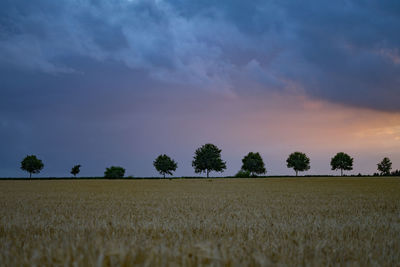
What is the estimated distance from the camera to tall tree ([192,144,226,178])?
87.6 metres

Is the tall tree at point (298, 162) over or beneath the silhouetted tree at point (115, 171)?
over

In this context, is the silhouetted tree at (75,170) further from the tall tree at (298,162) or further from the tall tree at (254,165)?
the tall tree at (298,162)

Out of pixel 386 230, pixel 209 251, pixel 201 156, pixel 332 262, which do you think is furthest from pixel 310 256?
pixel 201 156

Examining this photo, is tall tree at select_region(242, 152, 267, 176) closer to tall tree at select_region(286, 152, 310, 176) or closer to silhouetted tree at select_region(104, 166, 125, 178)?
tall tree at select_region(286, 152, 310, 176)

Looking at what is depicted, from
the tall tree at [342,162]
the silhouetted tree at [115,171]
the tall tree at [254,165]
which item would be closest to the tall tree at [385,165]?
the tall tree at [342,162]

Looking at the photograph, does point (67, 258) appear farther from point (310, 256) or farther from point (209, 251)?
point (310, 256)

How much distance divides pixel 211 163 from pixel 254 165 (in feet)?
48.3

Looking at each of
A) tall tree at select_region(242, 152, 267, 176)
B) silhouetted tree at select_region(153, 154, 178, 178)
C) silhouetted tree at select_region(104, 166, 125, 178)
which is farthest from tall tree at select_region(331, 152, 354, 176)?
silhouetted tree at select_region(104, 166, 125, 178)

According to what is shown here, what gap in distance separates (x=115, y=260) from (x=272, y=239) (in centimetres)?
228

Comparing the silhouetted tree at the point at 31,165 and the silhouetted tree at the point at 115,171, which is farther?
the silhouetted tree at the point at 115,171

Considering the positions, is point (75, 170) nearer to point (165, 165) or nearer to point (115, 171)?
point (115, 171)

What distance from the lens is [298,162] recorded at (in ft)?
319

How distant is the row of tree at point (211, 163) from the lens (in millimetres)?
85875

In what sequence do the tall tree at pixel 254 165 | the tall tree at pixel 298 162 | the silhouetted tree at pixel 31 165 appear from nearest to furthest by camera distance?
the silhouetted tree at pixel 31 165, the tall tree at pixel 254 165, the tall tree at pixel 298 162
